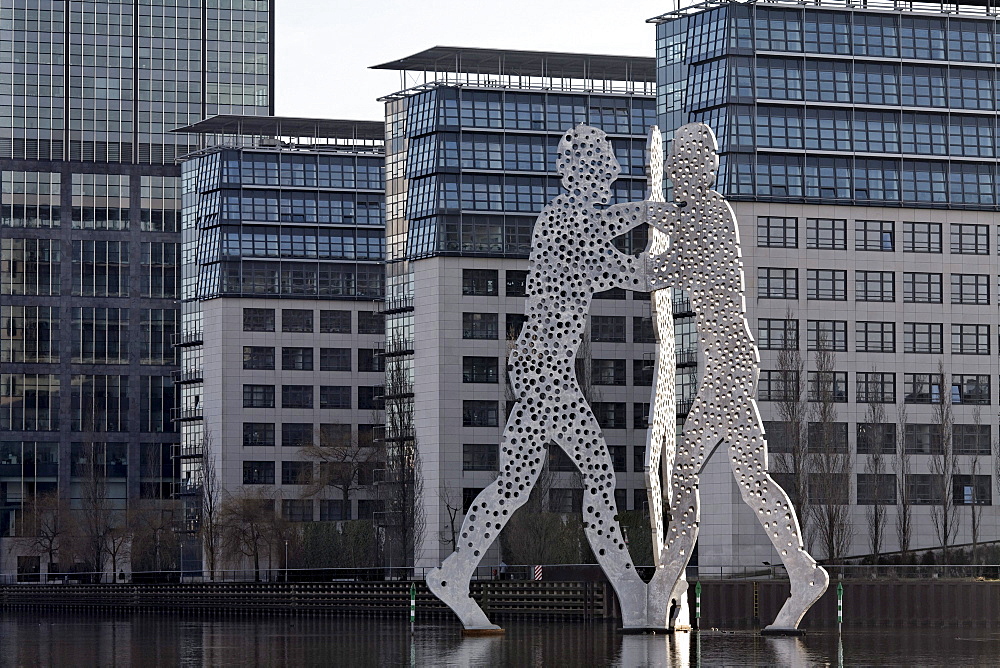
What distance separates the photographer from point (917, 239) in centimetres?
9706

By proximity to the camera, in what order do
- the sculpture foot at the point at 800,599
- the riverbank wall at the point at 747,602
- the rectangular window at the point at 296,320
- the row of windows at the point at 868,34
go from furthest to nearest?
the rectangular window at the point at 296,320 < the row of windows at the point at 868,34 < the riverbank wall at the point at 747,602 < the sculpture foot at the point at 800,599

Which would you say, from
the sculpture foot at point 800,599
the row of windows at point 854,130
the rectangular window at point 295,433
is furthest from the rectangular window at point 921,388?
the rectangular window at point 295,433

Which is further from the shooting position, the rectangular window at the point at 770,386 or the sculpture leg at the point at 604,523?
the rectangular window at the point at 770,386

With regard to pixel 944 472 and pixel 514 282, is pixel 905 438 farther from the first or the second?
pixel 514 282

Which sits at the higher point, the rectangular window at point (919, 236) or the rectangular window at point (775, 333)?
the rectangular window at point (919, 236)

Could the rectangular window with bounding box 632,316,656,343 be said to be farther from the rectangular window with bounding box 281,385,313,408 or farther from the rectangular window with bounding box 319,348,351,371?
the rectangular window with bounding box 281,385,313,408

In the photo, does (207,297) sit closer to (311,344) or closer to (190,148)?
(311,344)

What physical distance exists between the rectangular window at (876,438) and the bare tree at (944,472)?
84.8 inches

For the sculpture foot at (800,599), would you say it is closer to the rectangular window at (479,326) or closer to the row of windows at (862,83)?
the row of windows at (862,83)

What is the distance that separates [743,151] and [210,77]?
7513 cm

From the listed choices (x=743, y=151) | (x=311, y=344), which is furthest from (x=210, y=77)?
(x=743, y=151)

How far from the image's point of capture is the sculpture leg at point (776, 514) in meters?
48.5

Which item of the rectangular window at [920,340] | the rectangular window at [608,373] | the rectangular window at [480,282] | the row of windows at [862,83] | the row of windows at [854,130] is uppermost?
the row of windows at [862,83]

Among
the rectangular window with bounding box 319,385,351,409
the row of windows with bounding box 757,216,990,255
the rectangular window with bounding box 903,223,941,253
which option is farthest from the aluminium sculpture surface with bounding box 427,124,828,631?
the rectangular window with bounding box 319,385,351,409
